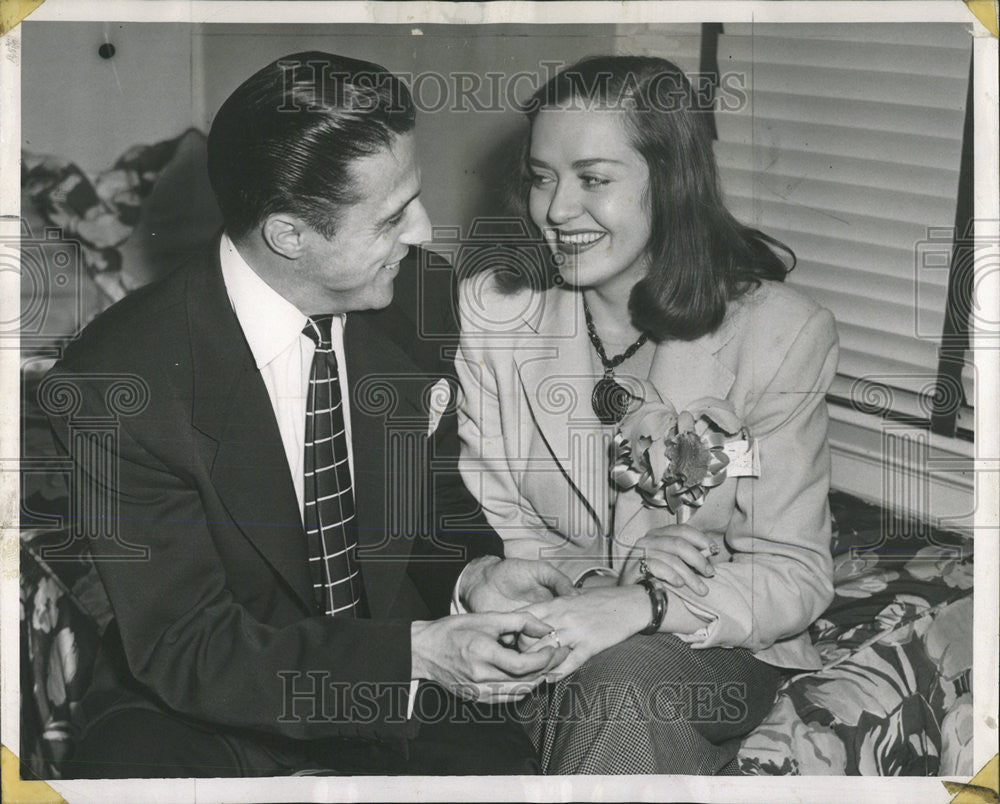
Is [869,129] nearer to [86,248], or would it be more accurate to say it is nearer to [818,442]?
[818,442]

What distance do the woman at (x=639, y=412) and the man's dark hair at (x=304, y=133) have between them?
19 cm

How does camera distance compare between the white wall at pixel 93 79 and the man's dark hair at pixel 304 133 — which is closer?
the man's dark hair at pixel 304 133

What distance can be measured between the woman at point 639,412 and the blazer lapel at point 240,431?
0.23 metres

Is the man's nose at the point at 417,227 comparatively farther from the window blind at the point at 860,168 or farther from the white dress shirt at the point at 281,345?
the window blind at the point at 860,168

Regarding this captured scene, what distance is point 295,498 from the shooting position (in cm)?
134

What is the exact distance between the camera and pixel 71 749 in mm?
1382

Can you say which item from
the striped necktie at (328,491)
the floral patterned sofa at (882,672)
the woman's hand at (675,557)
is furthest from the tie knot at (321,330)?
the floral patterned sofa at (882,672)

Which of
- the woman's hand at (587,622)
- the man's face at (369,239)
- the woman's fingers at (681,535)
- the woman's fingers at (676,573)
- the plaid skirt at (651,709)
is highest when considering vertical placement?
the man's face at (369,239)

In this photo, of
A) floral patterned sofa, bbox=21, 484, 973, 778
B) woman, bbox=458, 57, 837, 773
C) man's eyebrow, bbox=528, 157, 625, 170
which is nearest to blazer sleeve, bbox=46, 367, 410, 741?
floral patterned sofa, bbox=21, 484, 973, 778

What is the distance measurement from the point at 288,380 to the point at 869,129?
0.77 m

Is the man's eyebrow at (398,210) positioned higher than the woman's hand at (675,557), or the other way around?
the man's eyebrow at (398,210)

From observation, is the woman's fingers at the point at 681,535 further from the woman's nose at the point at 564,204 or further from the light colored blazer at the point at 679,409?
the woman's nose at the point at 564,204

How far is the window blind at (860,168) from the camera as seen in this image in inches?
54.2

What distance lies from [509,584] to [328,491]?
0.81 ft
